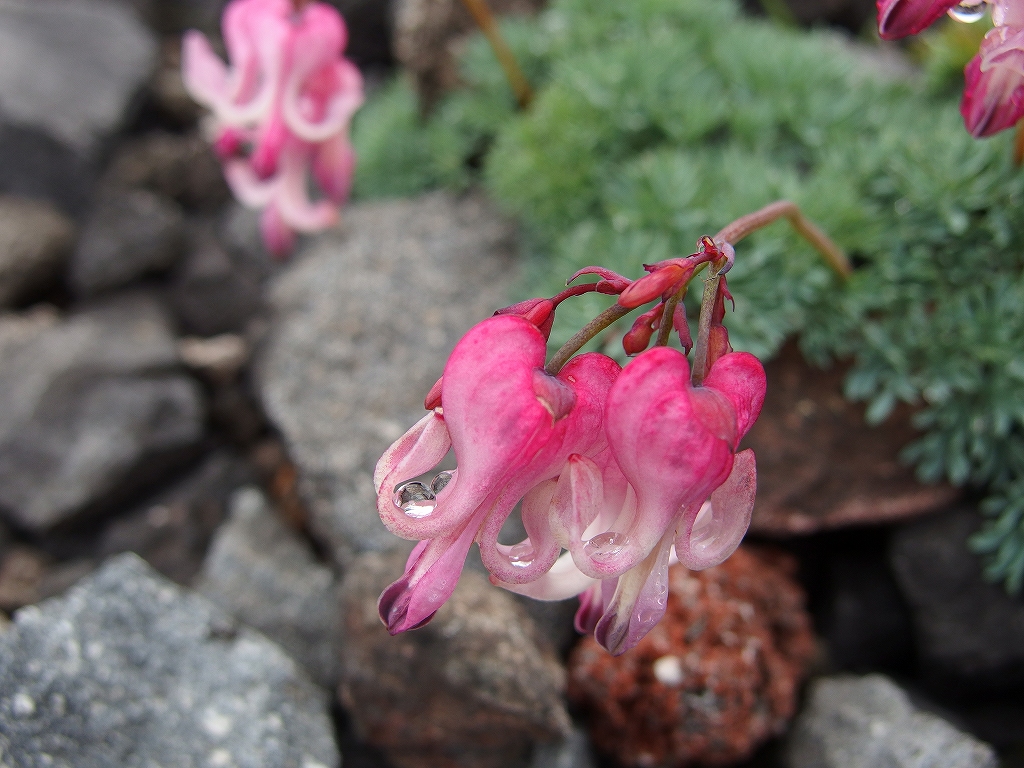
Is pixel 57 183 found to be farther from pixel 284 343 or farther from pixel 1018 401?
pixel 1018 401

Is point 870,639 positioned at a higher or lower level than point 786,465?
lower

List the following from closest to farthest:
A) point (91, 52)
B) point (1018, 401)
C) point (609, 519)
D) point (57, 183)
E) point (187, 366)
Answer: point (609, 519) → point (1018, 401) → point (187, 366) → point (57, 183) → point (91, 52)

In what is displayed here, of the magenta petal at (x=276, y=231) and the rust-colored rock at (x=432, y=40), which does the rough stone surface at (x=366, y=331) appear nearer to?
the magenta petal at (x=276, y=231)

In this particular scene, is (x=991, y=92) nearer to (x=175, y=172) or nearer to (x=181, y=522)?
(x=181, y=522)

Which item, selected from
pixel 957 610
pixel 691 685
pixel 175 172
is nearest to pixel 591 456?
pixel 691 685

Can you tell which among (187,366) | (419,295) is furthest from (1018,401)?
(187,366)

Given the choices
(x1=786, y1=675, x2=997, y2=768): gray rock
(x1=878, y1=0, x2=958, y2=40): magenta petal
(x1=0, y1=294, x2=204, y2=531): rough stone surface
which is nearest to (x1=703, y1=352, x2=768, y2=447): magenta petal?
(x1=878, y1=0, x2=958, y2=40): magenta petal
